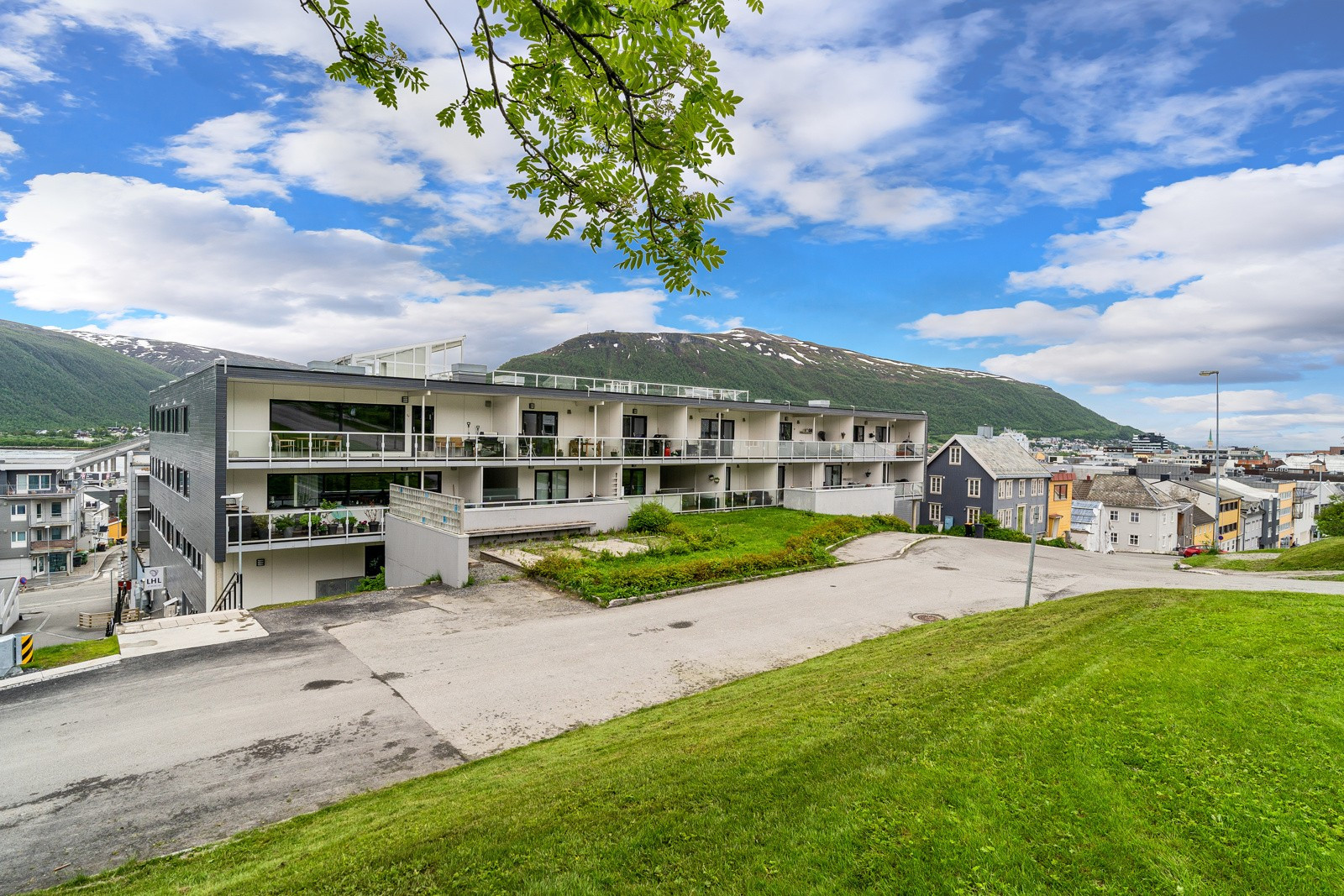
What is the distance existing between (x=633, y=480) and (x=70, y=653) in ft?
67.9

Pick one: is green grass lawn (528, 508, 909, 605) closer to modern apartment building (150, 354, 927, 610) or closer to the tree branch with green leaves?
modern apartment building (150, 354, 927, 610)

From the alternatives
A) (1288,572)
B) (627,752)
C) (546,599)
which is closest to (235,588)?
(546,599)

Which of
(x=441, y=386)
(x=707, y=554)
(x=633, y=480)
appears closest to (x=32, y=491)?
(x=441, y=386)

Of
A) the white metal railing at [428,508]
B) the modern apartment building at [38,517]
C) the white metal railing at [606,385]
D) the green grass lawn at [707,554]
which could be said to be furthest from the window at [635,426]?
the modern apartment building at [38,517]

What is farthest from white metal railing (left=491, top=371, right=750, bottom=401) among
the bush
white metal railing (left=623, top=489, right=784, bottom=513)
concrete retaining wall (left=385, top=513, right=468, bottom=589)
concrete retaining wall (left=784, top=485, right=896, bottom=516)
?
concrete retaining wall (left=385, top=513, right=468, bottom=589)

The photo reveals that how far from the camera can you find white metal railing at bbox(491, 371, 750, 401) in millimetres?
24969

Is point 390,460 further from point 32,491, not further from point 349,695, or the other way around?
point 32,491

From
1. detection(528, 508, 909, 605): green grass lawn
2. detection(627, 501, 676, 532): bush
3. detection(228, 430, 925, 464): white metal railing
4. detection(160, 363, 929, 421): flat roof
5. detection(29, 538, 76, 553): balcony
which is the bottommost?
detection(29, 538, 76, 553): balcony

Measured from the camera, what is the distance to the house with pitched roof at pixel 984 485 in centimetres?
4425

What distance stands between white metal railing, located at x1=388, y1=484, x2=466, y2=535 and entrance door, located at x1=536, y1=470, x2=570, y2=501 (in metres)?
6.74

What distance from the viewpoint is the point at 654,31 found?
9.38 feet

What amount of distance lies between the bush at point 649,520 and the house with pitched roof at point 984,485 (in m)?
28.0

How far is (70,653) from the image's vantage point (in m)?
11.0

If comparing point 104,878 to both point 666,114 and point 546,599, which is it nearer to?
point 666,114
